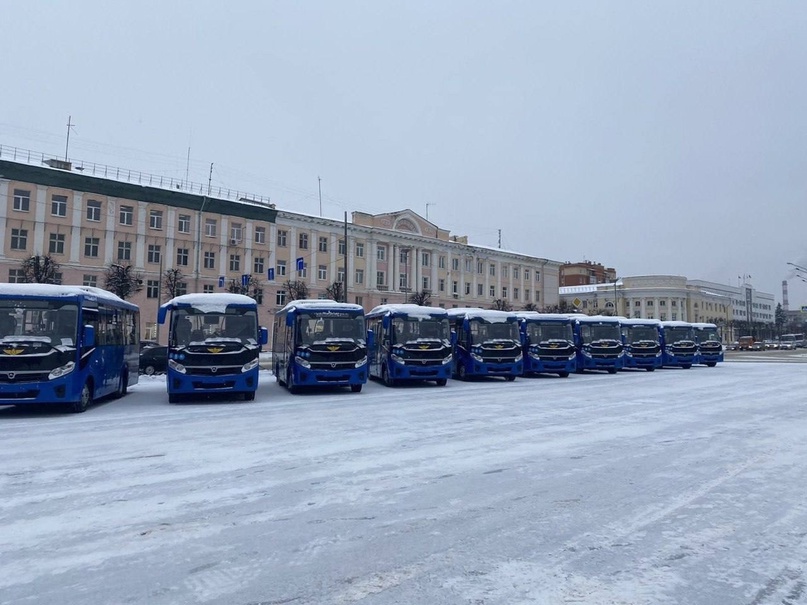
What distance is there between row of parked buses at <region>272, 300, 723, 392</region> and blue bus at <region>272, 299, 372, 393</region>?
29mm

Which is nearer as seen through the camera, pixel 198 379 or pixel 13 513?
pixel 13 513

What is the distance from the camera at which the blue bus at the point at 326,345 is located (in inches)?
691

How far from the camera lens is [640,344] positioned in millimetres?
31562

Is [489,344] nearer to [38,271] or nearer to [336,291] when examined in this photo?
[38,271]

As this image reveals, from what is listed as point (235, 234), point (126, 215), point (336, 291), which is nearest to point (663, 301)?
point (336, 291)

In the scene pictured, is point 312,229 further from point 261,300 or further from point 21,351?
point 21,351

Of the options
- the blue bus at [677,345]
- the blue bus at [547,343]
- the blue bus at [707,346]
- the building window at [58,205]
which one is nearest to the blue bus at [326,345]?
the blue bus at [547,343]

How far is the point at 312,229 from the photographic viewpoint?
A: 192ft

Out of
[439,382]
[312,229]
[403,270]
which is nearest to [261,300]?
[312,229]

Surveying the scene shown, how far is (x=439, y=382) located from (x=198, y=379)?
9158 mm

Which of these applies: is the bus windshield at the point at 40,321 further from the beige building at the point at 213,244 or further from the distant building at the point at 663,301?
the distant building at the point at 663,301

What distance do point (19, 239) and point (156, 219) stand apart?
9698 millimetres

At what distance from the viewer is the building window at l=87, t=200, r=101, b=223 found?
45.9 m

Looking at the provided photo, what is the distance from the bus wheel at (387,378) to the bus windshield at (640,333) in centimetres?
1564
